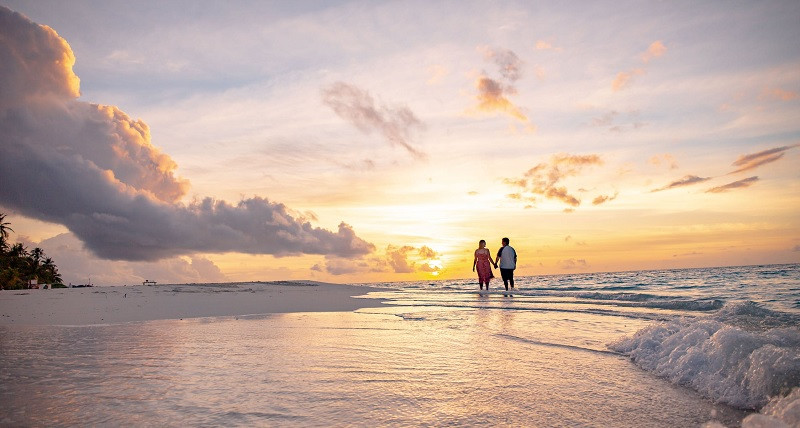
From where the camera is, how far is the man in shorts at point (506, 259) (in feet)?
71.5

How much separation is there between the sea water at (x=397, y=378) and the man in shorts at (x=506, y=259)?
15.2m

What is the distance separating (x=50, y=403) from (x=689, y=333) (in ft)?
19.2

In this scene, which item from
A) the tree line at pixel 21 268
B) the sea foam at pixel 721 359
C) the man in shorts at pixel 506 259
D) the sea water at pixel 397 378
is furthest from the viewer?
the tree line at pixel 21 268

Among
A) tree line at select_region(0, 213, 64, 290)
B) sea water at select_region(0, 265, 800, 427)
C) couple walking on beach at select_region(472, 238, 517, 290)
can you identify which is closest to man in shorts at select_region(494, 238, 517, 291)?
couple walking on beach at select_region(472, 238, 517, 290)

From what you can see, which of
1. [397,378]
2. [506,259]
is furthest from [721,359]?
[506,259]

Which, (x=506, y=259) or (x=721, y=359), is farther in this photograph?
(x=506, y=259)

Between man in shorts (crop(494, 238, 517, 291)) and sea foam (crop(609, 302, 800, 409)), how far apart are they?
15.8 metres

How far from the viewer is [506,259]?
21.9 m

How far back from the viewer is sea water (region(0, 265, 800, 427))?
9.51ft

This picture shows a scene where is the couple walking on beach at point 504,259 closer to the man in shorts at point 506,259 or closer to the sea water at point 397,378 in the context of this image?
the man in shorts at point 506,259

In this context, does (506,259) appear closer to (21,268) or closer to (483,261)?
(483,261)

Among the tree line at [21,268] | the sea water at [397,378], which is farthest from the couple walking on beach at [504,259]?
the tree line at [21,268]

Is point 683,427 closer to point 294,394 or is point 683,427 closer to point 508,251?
point 294,394

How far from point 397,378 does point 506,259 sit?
18672 millimetres
